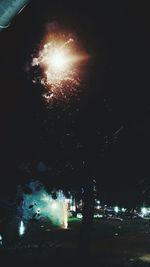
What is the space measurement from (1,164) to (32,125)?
1.18 metres

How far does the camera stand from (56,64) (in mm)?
10883

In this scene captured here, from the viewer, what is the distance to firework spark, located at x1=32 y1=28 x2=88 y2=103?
8391mm

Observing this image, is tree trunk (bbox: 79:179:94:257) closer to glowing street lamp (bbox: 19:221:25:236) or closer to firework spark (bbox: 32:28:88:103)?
firework spark (bbox: 32:28:88:103)

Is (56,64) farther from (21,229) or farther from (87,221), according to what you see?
(21,229)

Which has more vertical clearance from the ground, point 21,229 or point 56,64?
point 56,64

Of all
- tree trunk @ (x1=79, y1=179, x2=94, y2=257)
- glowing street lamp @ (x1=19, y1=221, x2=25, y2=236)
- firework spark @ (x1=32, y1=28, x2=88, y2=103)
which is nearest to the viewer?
firework spark @ (x1=32, y1=28, x2=88, y2=103)

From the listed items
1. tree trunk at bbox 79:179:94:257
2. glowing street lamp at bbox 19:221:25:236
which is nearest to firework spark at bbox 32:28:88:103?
tree trunk at bbox 79:179:94:257

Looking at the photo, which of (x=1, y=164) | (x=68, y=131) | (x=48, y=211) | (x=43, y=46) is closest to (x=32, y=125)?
(x=1, y=164)

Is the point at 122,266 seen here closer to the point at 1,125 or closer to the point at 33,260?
the point at 33,260

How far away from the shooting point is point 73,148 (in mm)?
19672

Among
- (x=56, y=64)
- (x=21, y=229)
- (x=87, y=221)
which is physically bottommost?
(x=21, y=229)

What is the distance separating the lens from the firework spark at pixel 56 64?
839cm

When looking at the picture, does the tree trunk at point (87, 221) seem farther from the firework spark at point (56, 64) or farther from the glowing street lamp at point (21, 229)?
the glowing street lamp at point (21, 229)

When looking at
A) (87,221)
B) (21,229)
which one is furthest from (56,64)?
(21,229)
